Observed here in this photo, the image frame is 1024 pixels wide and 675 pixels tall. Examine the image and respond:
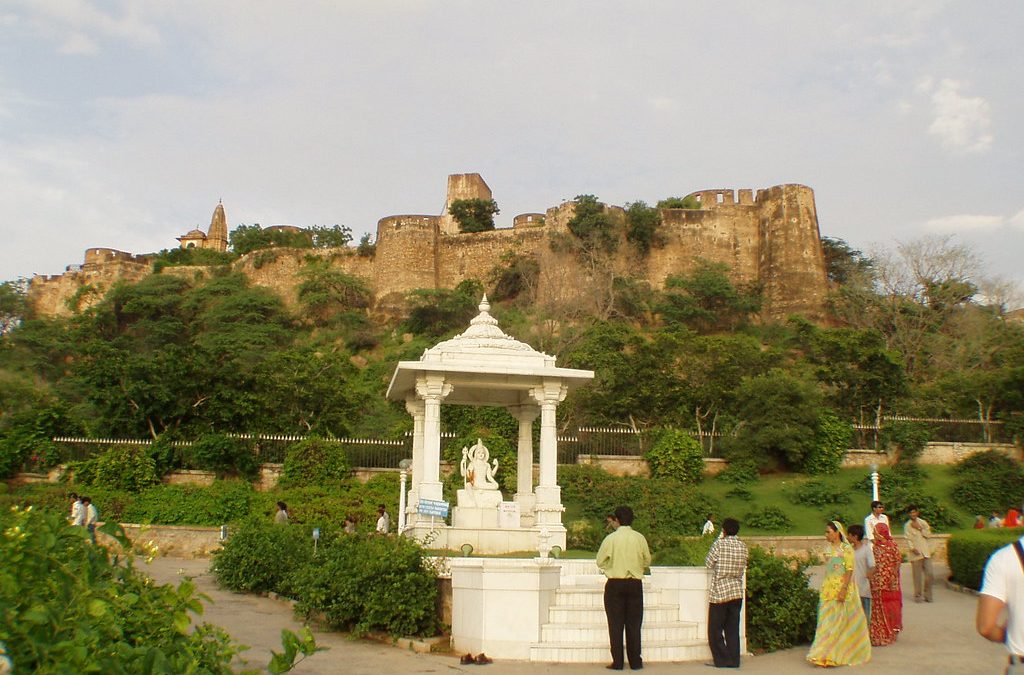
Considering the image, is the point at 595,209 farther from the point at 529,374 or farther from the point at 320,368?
the point at 529,374

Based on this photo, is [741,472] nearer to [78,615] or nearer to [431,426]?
[431,426]

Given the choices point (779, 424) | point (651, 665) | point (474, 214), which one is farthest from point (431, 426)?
point (474, 214)

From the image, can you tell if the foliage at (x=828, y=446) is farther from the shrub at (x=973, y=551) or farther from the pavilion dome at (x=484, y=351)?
the pavilion dome at (x=484, y=351)

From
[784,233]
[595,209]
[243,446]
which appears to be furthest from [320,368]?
[784,233]

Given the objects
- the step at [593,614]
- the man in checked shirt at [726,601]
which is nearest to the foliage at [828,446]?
the step at [593,614]

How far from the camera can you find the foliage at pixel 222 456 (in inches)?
826

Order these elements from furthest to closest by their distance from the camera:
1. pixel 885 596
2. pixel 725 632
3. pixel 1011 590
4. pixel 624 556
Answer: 1. pixel 885 596
2. pixel 725 632
3. pixel 624 556
4. pixel 1011 590

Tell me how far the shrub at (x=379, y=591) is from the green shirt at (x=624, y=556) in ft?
6.00

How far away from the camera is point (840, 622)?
25.1ft

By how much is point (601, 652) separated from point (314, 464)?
13979 mm

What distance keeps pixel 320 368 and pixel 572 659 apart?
18.1 m

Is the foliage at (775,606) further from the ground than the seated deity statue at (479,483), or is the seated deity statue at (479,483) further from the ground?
the seated deity statue at (479,483)

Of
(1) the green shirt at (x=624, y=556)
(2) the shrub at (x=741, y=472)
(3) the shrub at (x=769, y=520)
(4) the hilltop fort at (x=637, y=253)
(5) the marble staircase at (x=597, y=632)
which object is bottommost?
(3) the shrub at (x=769, y=520)

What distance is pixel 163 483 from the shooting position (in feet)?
68.0
